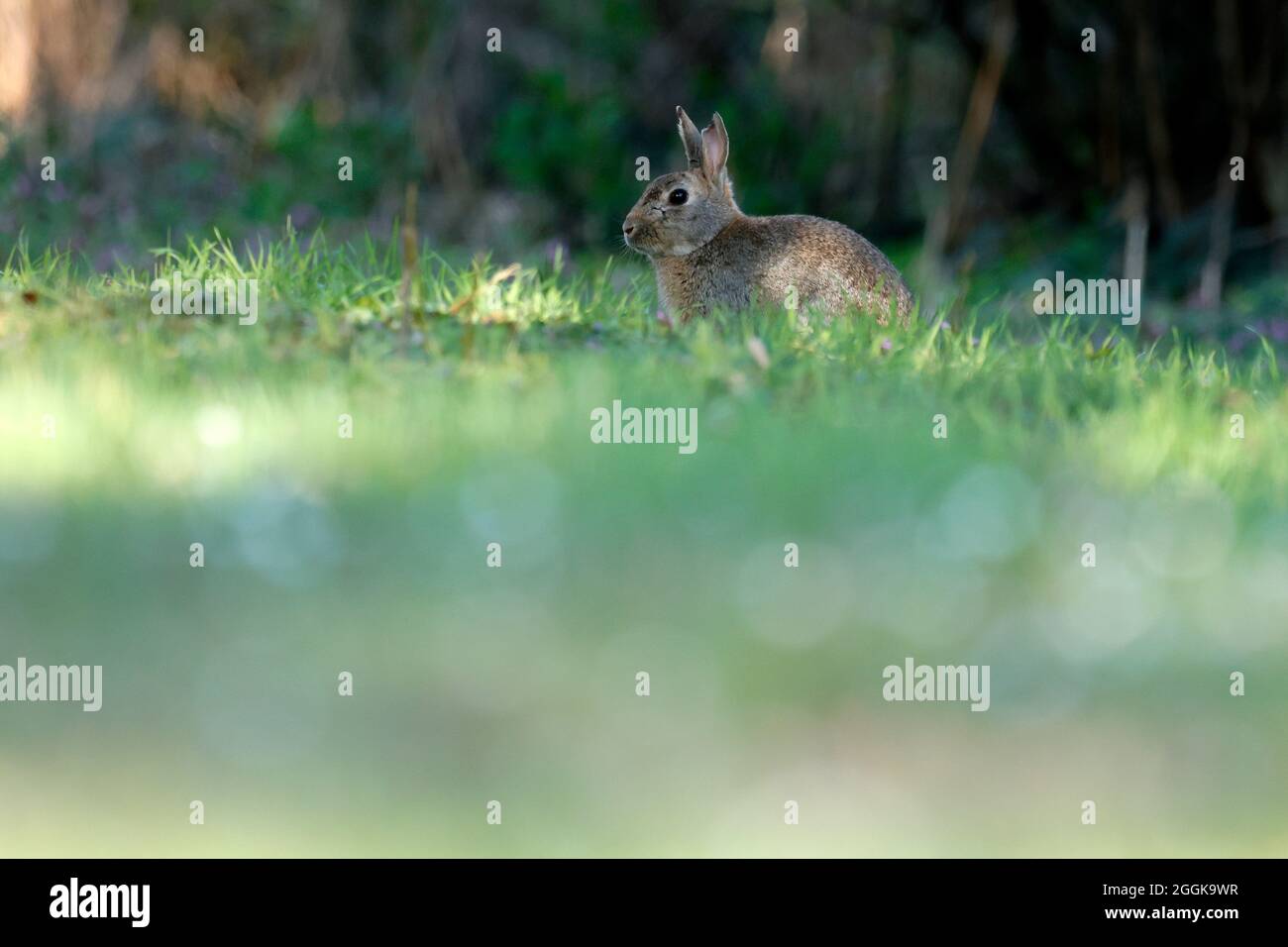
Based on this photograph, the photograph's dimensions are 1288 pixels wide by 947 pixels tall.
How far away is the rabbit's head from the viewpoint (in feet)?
28.0

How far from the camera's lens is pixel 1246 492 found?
5.85 metres

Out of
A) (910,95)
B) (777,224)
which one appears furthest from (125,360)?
(910,95)

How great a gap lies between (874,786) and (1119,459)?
233 centimetres

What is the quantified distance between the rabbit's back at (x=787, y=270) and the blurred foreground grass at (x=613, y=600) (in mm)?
1160

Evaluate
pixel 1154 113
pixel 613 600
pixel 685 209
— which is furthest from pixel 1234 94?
pixel 613 600

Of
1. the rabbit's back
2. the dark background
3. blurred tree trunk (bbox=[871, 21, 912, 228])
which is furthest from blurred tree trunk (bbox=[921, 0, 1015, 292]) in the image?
the rabbit's back

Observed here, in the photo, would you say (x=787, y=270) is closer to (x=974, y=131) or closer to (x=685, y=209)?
(x=685, y=209)

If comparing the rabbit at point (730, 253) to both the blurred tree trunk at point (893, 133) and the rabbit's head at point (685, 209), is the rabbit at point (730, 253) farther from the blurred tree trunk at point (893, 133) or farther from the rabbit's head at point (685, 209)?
the blurred tree trunk at point (893, 133)

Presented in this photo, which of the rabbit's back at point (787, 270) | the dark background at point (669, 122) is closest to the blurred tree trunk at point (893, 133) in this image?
the dark background at point (669, 122)

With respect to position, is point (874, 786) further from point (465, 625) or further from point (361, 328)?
point (361, 328)

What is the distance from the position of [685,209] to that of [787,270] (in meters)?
0.65

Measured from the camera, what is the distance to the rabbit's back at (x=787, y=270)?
8172 mm

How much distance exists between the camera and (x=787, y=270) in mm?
8227

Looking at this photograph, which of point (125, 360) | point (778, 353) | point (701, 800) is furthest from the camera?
point (778, 353)
